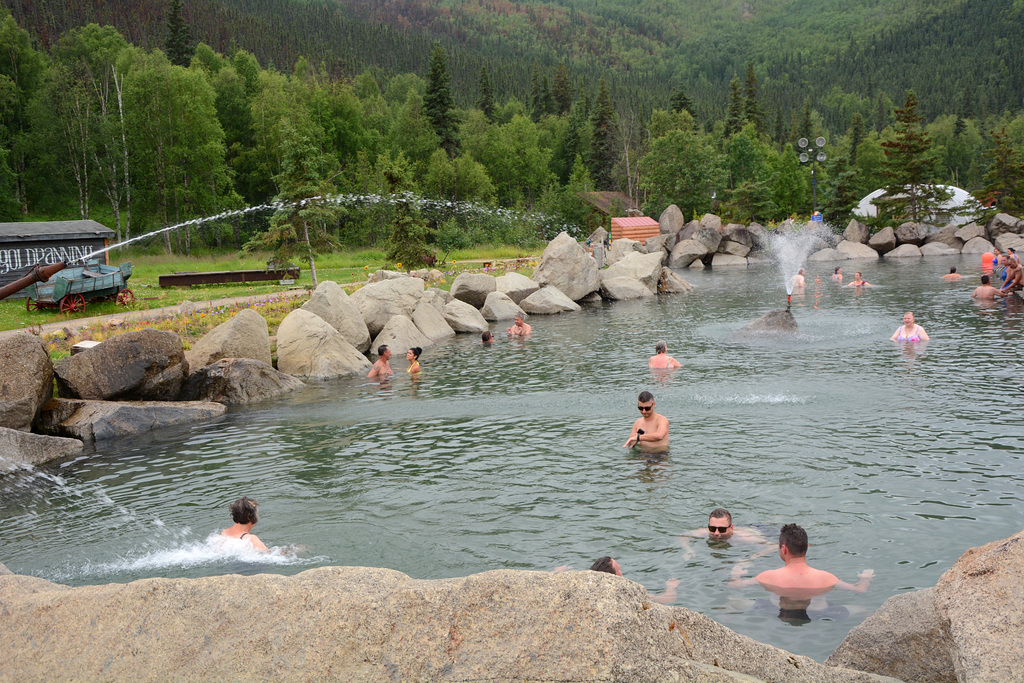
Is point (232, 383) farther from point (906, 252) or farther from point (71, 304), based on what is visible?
point (906, 252)

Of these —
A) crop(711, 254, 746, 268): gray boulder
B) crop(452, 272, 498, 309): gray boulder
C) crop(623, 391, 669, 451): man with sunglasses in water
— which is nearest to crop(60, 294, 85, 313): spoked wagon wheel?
crop(452, 272, 498, 309): gray boulder

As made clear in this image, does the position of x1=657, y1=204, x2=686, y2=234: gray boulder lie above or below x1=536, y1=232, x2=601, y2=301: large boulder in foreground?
above

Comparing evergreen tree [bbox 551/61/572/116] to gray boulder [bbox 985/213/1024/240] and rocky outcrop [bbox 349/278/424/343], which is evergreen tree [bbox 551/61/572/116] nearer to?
gray boulder [bbox 985/213/1024/240]

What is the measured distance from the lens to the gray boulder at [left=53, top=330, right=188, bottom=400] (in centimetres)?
1580

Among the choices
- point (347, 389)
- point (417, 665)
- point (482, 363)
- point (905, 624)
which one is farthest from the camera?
point (482, 363)

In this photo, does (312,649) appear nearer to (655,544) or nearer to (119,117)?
(655,544)

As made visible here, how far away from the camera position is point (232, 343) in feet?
61.7

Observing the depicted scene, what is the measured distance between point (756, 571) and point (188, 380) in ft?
44.8

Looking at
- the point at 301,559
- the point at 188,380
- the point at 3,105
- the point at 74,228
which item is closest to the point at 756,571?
the point at 301,559

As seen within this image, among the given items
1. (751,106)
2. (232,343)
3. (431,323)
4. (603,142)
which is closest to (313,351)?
(232,343)

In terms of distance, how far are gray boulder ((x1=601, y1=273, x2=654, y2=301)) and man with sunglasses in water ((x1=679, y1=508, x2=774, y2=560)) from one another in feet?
87.3

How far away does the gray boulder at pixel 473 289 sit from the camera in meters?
30.7

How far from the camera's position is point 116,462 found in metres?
13.3

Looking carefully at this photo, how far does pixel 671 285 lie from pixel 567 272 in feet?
22.0
